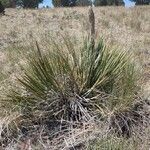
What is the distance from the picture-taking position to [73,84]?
6152mm

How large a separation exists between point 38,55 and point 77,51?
54cm

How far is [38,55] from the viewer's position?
6.21 meters

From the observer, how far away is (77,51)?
6414 mm

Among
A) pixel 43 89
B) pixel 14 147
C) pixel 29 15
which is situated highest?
pixel 43 89

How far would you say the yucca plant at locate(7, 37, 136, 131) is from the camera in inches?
236

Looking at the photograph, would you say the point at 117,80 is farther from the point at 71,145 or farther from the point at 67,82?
the point at 71,145

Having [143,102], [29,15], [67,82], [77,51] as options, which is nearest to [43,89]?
[67,82]

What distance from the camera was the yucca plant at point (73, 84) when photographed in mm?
6000

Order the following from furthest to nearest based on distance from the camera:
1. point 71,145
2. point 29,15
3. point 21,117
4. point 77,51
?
point 29,15 < point 77,51 < point 21,117 < point 71,145

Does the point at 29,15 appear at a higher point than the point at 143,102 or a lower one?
lower

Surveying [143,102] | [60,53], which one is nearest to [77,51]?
[60,53]

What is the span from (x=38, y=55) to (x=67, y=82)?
503mm

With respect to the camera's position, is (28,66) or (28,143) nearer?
(28,143)

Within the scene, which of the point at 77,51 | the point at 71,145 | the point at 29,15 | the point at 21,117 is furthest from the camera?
the point at 29,15
